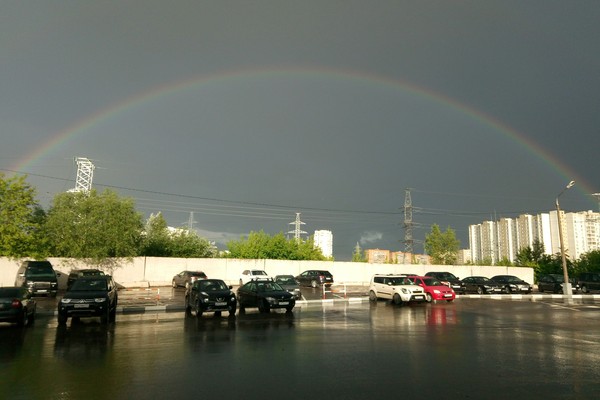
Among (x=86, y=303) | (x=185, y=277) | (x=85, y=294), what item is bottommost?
(x=86, y=303)

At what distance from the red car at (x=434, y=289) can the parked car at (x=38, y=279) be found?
23.3 meters

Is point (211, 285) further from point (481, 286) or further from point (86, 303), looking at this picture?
point (481, 286)

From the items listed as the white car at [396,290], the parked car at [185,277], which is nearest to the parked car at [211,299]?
the white car at [396,290]

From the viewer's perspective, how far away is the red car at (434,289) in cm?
2763

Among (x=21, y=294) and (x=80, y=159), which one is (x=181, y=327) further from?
(x=80, y=159)

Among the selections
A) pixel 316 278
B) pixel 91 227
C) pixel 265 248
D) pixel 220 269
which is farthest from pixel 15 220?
pixel 265 248

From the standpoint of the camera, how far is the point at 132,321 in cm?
1780

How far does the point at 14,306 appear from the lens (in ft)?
50.7

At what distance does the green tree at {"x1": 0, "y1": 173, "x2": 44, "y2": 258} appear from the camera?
1334 inches

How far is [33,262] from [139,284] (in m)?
12.0

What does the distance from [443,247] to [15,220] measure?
61.8 metres

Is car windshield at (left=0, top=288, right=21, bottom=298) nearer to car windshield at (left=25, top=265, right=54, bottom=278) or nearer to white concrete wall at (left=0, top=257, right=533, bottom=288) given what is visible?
car windshield at (left=25, top=265, right=54, bottom=278)

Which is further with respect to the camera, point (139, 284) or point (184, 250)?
point (184, 250)

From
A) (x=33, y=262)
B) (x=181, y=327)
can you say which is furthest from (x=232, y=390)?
(x=33, y=262)
